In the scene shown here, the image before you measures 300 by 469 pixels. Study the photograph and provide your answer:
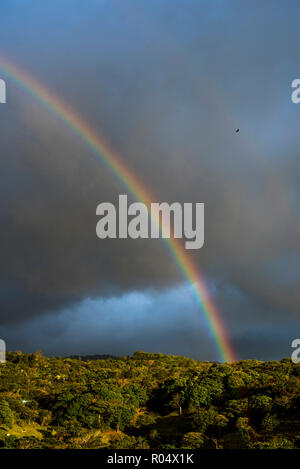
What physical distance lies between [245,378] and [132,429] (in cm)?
2110

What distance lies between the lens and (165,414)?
60781mm

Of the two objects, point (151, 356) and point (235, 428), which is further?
point (151, 356)

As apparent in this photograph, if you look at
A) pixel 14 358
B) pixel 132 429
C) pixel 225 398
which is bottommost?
pixel 132 429

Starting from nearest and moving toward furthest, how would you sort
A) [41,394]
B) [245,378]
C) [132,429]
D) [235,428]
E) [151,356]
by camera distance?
[235,428] < [132,429] < [245,378] < [41,394] < [151,356]

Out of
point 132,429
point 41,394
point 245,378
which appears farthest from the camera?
point 41,394

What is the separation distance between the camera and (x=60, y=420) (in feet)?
175

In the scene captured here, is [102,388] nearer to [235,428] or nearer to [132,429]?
[132,429]

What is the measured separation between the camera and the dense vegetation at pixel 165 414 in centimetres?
4159

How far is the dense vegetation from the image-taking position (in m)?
41.6

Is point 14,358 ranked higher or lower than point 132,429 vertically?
higher

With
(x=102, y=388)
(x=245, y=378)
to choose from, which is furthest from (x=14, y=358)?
(x=245, y=378)

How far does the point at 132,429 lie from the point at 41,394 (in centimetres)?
2335

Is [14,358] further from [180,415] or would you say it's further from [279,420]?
[279,420]

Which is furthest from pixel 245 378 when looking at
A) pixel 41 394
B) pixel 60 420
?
pixel 41 394
